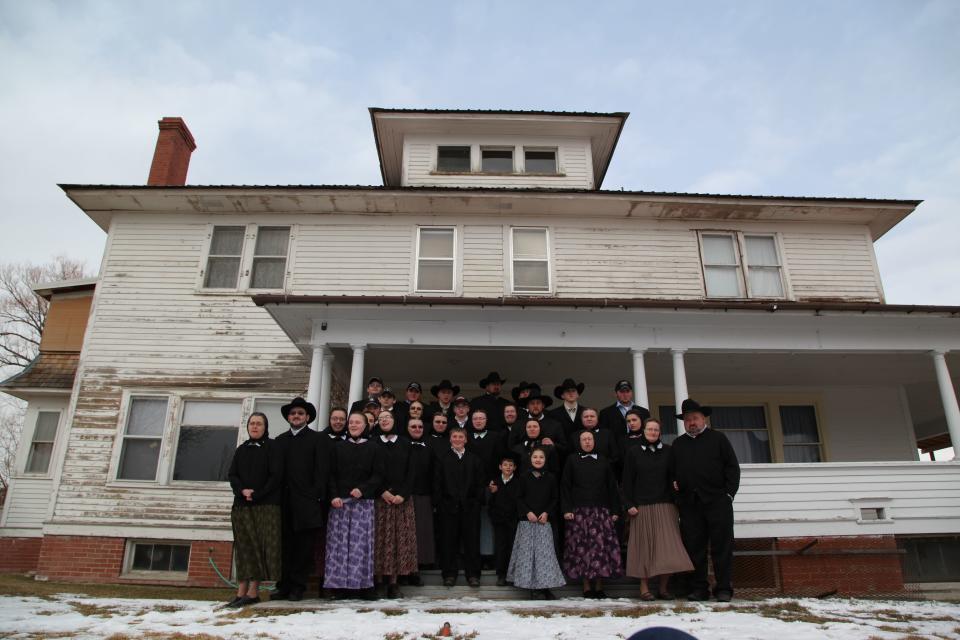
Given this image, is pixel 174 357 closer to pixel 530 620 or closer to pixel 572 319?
pixel 572 319

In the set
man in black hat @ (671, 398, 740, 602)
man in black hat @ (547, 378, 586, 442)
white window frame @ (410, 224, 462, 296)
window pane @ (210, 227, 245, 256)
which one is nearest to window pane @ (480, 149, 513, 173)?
white window frame @ (410, 224, 462, 296)

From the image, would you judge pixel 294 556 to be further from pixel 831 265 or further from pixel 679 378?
pixel 831 265

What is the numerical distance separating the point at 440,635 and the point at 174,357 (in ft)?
27.6

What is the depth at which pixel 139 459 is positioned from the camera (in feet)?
35.4

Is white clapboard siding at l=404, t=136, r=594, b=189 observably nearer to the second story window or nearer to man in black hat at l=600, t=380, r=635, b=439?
the second story window

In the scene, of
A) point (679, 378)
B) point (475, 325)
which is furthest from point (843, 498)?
point (475, 325)

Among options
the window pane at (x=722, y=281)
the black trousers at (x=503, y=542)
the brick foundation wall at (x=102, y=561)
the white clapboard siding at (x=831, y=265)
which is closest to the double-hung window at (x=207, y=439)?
the brick foundation wall at (x=102, y=561)

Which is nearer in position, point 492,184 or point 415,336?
point 415,336

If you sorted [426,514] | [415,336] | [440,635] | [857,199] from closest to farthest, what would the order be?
1. [440,635]
2. [426,514]
3. [415,336]
4. [857,199]

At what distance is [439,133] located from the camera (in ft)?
46.4

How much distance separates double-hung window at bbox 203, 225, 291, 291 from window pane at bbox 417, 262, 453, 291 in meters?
2.58

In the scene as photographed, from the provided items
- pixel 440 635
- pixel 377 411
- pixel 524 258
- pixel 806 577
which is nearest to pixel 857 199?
pixel 524 258

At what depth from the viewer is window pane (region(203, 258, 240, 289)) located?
11.9m

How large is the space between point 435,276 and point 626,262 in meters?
3.69
